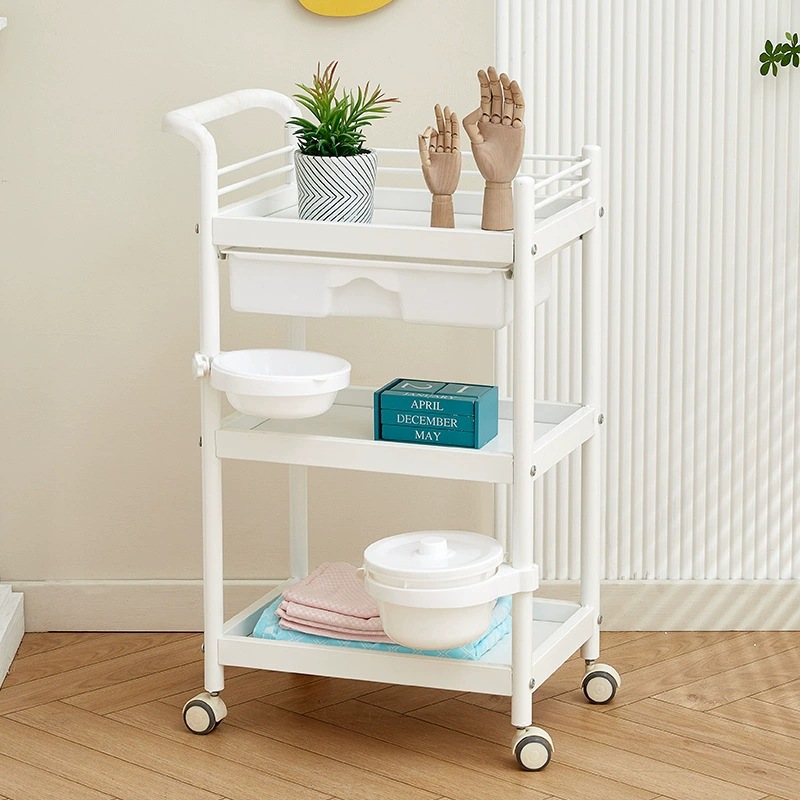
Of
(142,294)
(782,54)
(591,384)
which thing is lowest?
(591,384)

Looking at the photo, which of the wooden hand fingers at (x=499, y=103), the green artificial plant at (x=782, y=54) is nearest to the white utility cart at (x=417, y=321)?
the wooden hand fingers at (x=499, y=103)

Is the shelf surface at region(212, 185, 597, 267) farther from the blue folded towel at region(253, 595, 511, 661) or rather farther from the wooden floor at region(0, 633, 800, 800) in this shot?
the wooden floor at region(0, 633, 800, 800)

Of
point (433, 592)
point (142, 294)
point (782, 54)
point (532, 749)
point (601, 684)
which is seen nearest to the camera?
point (433, 592)

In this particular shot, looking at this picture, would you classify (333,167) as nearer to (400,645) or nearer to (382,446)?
(382,446)

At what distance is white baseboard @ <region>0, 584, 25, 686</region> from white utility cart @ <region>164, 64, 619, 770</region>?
0.41m

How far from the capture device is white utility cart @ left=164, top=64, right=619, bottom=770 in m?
1.83

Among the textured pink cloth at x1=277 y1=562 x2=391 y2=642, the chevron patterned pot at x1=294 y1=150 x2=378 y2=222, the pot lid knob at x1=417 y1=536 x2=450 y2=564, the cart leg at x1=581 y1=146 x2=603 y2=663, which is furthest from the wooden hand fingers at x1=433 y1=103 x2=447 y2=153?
the textured pink cloth at x1=277 y1=562 x2=391 y2=642

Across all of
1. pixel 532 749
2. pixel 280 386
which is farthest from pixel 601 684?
pixel 280 386

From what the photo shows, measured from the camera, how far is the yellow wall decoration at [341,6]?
228 centimetres

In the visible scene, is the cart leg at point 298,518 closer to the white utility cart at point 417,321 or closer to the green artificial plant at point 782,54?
the white utility cart at point 417,321

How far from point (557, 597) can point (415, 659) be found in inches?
23.1

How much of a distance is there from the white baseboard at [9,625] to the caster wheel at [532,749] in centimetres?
87

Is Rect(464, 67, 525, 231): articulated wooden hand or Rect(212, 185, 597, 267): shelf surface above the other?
Rect(464, 67, 525, 231): articulated wooden hand

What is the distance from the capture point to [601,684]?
85.4 inches
